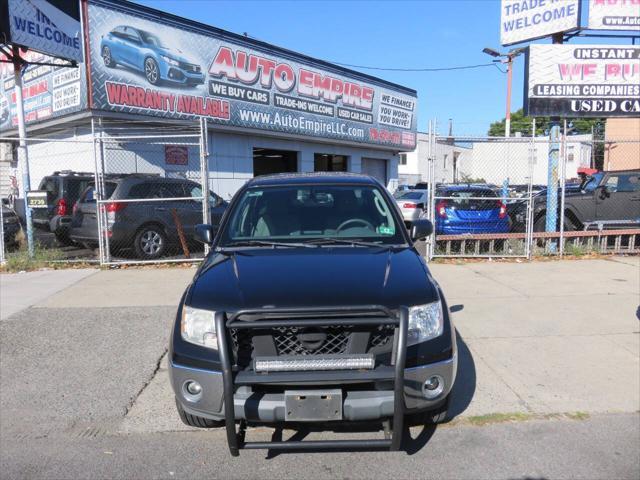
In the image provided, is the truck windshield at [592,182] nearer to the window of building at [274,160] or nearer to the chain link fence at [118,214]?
the chain link fence at [118,214]

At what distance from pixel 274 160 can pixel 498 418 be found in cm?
2042

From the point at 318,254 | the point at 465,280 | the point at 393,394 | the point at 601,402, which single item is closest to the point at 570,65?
the point at 465,280

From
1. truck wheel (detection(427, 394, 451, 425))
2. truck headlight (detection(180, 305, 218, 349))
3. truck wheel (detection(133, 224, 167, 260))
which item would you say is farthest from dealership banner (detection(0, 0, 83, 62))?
truck wheel (detection(427, 394, 451, 425))

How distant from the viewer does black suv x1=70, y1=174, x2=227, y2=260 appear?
32.7 ft

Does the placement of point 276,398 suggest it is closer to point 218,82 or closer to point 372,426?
point 372,426

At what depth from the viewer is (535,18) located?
11.8 m

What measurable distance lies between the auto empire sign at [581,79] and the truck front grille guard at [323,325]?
10281mm

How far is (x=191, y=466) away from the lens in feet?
11.0

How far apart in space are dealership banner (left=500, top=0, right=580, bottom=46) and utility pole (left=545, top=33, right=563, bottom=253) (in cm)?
27

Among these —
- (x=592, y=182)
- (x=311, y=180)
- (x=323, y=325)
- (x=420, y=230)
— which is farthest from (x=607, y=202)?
(x=323, y=325)

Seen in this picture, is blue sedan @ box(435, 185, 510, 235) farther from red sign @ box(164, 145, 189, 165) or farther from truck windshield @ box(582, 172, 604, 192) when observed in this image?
red sign @ box(164, 145, 189, 165)

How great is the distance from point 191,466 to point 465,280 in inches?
244

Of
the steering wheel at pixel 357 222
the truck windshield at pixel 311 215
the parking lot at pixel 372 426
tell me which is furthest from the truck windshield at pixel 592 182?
the steering wheel at pixel 357 222

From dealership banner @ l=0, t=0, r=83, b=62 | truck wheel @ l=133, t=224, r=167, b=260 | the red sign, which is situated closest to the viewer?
dealership banner @ l=0, t=0, r=83, b=62
